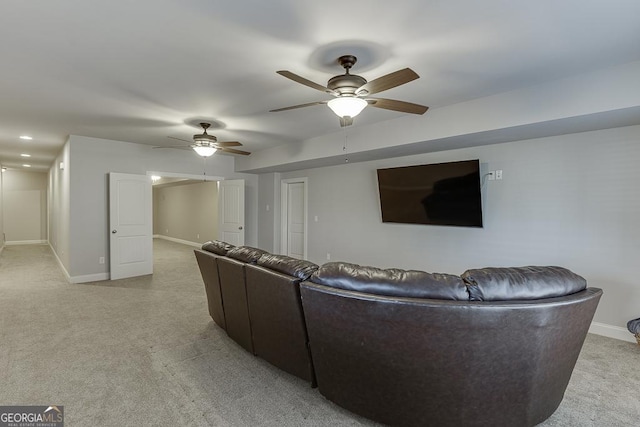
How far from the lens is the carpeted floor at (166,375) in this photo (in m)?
1.88

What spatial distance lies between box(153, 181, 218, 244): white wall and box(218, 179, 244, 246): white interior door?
198 cm

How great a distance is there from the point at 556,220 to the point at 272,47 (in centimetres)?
346

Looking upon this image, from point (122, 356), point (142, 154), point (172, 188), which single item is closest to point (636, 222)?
point (122, 356)

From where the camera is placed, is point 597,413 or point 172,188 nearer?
point 597,413

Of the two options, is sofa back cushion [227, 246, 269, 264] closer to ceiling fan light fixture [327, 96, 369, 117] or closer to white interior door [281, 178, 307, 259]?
ceiling fan light fixture [327, 96, 369, 117]

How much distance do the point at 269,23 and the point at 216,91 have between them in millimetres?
1347

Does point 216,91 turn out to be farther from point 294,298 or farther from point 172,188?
point 172,188

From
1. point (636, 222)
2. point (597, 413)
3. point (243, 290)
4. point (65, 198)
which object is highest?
point (65, 198)

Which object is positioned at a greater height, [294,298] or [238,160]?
[238,160]

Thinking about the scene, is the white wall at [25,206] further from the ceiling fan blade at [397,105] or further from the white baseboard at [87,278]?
the ceiling fan blade at [397,105]

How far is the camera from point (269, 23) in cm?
199

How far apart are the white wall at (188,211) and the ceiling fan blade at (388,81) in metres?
7.24

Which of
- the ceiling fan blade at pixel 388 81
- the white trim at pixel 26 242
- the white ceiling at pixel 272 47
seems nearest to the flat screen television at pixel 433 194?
the white ceiling at pixel 272 47

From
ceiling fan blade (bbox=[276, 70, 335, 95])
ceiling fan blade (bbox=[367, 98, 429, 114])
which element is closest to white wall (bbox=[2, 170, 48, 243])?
ceiling fan blade (bbox=[276, 70, 335, 95])
